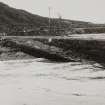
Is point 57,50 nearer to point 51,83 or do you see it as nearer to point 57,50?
point 57,50

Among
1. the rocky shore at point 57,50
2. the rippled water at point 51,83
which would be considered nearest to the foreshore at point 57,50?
the rocky shore at point 57,50

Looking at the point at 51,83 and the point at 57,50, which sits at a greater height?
the point at 57,50

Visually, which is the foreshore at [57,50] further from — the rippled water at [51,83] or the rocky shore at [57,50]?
the rippled water at [51,83]

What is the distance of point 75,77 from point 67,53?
10.1 metres

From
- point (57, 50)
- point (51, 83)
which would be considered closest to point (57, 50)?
point (57, 50)

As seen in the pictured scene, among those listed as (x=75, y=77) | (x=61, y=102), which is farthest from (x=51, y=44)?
(x=61, y=102)

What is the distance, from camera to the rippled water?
56.2 ft

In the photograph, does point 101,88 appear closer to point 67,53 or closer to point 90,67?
point 90,67

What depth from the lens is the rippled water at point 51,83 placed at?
17125 millimetres

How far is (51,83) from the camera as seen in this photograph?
69.3 feet

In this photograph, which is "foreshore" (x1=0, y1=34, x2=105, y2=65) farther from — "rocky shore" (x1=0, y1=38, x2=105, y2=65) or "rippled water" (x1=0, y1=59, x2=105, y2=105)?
"rippled water" (x1=0, y1=59, x2=105, y2=105)

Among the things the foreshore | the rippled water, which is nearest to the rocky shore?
the foreshore

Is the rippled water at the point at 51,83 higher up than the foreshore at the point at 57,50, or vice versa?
the foreshore at the point at 57,50

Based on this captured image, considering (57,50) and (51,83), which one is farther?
(57,50)
